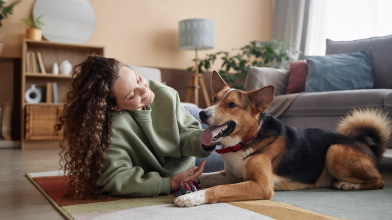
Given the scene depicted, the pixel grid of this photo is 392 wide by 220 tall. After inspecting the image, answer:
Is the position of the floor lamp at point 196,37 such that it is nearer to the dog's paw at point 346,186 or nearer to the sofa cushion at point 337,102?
the sofa cushion at point 337,102

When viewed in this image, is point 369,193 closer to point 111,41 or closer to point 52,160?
point 52,160

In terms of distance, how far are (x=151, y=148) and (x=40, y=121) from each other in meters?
2.92

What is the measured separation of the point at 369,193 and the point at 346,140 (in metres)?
0.29

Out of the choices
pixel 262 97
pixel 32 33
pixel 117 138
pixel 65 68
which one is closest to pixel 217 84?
pixel 262 97

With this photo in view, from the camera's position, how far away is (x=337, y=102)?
3.00 metres

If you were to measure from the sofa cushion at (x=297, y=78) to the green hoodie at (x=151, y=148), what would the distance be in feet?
6.90

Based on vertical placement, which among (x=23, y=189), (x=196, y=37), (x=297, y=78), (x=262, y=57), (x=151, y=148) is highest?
(x=196, y=37)

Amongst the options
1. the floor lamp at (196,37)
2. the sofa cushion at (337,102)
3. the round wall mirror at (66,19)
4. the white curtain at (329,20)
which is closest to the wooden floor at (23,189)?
the sofa cushion at (337,102)

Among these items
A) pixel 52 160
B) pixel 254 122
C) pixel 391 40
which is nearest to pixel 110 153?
pixel 254 122

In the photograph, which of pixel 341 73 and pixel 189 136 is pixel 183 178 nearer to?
pixel 189 136

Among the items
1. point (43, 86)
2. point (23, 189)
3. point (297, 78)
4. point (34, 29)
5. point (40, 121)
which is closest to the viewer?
point (23, 189)

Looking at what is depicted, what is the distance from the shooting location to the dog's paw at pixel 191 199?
4.80 ft

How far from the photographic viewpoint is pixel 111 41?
5160mm

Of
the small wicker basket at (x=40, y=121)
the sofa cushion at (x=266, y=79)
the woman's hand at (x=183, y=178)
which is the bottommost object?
the small wicker basket at (x=40, y=121)
